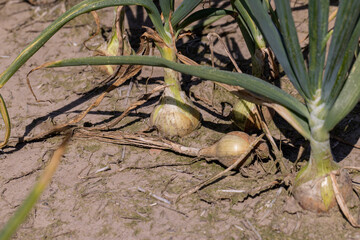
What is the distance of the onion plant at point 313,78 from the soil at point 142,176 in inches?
4.9

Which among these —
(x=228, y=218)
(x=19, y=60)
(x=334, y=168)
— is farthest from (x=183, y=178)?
(x=19, y=60)

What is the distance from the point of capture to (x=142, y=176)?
6.61ft

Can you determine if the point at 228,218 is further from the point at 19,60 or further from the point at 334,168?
the point at 19,60

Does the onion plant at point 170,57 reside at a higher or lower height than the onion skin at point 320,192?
higher

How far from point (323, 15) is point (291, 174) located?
0.61m

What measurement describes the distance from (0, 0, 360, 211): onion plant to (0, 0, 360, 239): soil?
4.9 inches

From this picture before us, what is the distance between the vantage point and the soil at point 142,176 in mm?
1720

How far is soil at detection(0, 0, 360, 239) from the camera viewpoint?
1.72 meters

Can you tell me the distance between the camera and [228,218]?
1750mm

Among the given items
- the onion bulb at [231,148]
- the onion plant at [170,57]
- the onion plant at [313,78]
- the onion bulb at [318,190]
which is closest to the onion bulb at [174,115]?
the onion plant at [170,57]

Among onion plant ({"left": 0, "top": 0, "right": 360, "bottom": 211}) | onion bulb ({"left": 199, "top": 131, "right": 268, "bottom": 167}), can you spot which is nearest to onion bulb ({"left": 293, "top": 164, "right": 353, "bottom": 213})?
onion plant ({"left": 0, "top": 0, "right": 360, "bottom": 211})

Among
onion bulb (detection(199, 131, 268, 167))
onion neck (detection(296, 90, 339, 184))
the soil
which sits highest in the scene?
onion neck (detection(296, 90, 339, 184))

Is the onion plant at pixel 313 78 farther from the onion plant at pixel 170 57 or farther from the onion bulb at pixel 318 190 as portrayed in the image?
the onion plant at pixel 170 57

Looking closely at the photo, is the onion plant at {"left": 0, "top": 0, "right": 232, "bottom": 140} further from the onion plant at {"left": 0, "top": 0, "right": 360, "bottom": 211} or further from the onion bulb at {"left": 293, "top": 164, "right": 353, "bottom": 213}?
the onion bulb at {"left": 293, "top": 164, "right": 353, "bottom": 213}
